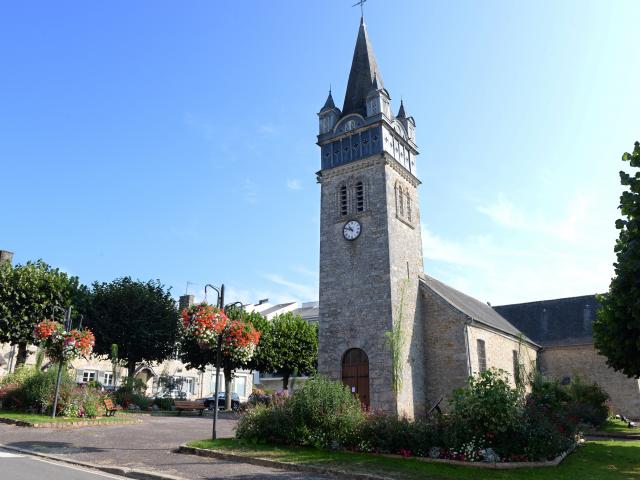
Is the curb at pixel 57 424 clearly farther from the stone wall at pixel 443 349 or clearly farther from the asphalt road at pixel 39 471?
the stone wall at pixel 443 349

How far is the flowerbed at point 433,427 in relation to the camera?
10.9m

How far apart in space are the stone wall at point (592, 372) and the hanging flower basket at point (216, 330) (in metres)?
23.4

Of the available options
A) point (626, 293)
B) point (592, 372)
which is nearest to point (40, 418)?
point (626, 293)

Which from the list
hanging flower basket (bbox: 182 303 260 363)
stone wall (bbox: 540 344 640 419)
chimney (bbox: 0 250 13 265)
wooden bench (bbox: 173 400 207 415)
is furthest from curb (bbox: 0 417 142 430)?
stone wall (bbox: 540 344 640 419)

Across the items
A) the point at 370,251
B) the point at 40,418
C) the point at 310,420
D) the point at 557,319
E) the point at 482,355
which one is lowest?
the point at 40,418

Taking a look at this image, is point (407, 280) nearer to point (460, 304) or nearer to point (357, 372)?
point (357, 372)

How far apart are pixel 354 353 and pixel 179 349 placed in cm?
1752

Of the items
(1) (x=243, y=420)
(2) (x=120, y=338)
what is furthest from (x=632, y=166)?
(2) (x=120, y=338)

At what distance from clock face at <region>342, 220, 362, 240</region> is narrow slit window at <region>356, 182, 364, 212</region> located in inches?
28.7

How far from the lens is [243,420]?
1360cm

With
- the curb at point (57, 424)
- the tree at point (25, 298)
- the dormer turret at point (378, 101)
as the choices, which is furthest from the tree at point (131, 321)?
the dormer turret at point (378, 101)

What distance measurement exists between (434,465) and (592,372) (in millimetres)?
26102

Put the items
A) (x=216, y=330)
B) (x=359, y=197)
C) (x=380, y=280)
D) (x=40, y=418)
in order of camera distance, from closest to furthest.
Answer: (x=216, y=330)
(x=40, y=418)
(x=380, y=280)
(x=359, y=197)

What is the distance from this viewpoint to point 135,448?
492 inches
